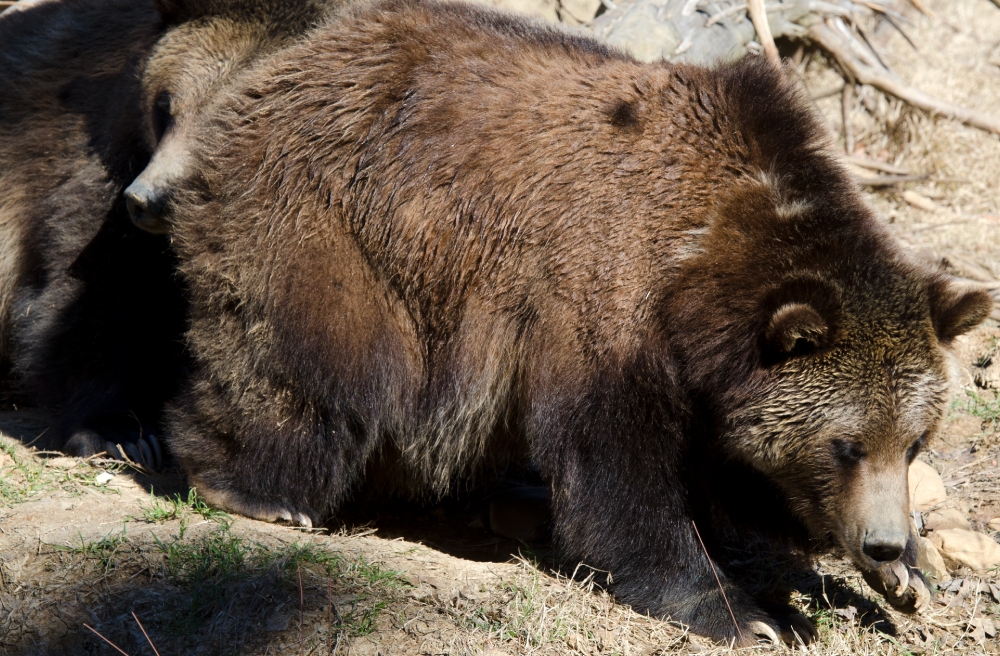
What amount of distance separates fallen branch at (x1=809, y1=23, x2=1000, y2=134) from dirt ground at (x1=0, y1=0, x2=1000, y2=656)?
381cm

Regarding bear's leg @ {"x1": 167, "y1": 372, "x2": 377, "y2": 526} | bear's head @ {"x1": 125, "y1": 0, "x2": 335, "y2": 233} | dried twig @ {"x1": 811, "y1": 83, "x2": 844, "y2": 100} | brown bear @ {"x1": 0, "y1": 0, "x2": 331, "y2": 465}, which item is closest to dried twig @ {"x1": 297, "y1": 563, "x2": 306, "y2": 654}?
bear's leg @ {"x1": 167, "y1": 372, "x2": 377, "y2": 526}

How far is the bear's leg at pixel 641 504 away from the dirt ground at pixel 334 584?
0.46 feet

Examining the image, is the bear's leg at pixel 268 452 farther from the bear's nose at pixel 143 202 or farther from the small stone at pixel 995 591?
the small stone at pixel 995 591

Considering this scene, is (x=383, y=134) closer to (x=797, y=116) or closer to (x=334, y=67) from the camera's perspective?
(x=334, y=67)

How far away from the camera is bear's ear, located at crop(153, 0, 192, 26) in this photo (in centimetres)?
592

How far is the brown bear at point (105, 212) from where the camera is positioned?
19.2 ft

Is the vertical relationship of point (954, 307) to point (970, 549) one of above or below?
above

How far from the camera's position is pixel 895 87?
29.0 feet

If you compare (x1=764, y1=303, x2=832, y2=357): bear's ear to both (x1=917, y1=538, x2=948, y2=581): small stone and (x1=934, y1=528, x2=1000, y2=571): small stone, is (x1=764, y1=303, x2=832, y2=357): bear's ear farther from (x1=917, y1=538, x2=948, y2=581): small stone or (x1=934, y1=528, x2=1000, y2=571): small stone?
(x1=934, y1=528, x2=1000, y2=571): small stone

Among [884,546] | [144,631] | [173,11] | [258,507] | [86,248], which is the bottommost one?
[258,507]

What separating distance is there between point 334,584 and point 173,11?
11.9 feet

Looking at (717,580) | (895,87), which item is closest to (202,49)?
(717,580)

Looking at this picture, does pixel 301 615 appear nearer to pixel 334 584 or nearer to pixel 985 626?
pixel 334 584

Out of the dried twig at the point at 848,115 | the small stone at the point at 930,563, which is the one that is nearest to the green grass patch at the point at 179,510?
the small stone at the point at 930,563
